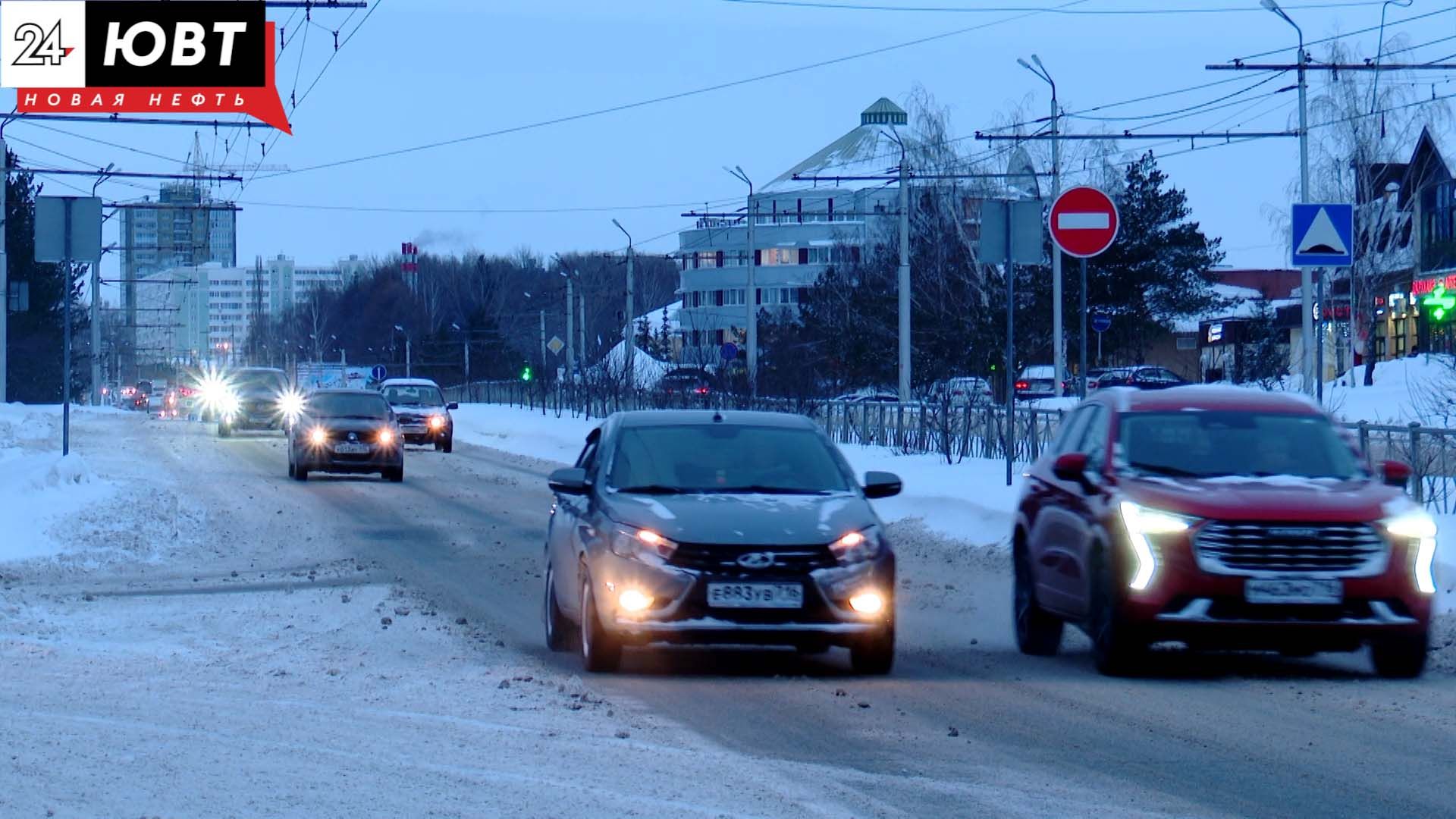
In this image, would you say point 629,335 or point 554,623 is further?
point 629,335

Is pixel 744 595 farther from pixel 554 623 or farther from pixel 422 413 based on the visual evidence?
pixel 422 413

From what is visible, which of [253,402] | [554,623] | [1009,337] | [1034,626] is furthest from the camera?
[253,402]

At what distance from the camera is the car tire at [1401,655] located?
34.3 ft

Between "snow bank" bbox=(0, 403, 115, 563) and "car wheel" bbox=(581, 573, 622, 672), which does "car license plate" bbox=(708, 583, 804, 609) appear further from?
"snow bank" bbox=(0, 403, 115, 563)

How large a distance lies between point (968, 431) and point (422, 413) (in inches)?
658

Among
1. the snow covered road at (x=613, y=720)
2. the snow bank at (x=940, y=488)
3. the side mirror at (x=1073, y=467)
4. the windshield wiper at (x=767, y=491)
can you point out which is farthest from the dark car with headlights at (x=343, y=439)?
the side mirror at (x=1073, y=467)

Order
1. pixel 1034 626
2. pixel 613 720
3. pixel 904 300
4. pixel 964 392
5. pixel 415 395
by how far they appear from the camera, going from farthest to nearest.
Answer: pixel 904 300 < pixel 415 395 < pixel 964 392 < pixel 1034 626 < pixel 613 720

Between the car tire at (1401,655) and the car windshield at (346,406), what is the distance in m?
23.2

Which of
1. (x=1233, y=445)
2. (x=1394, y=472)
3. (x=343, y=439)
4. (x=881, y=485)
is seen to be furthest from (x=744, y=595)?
(x=343, y=439)

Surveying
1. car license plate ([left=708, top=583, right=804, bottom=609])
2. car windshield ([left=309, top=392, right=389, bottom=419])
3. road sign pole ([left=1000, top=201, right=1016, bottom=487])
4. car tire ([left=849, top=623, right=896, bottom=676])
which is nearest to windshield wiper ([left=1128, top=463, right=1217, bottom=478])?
car tire ([left=849, top=623, right=896, bottom=676])

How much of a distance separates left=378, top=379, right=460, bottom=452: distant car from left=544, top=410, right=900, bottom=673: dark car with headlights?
3223cm

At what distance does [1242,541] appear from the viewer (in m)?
10.3

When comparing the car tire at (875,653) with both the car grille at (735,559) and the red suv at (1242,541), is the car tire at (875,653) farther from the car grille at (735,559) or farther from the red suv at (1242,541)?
the red suv at (1242,541)

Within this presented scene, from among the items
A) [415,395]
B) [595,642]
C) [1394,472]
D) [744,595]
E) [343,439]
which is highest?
[415,395]
